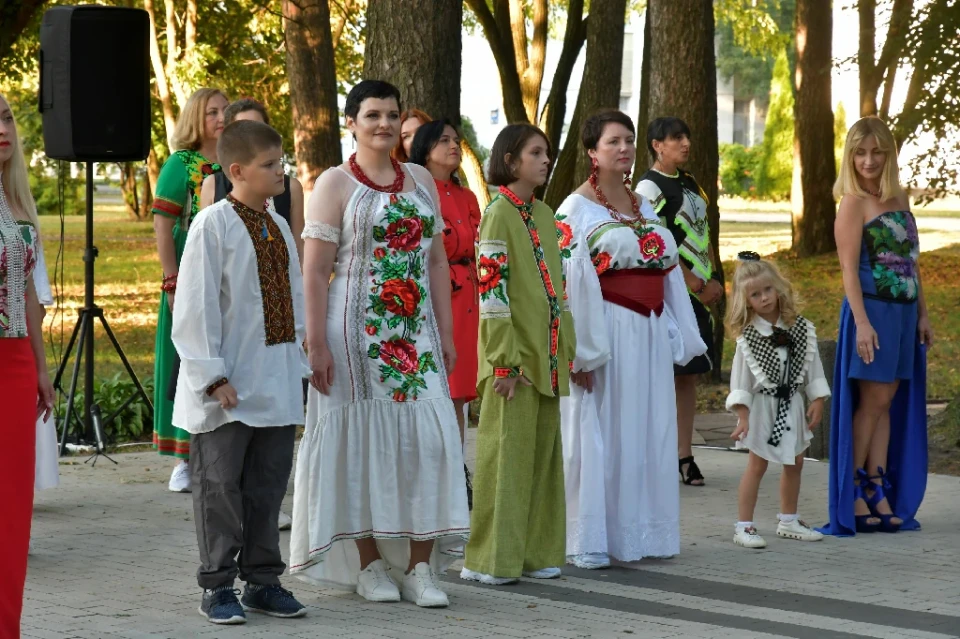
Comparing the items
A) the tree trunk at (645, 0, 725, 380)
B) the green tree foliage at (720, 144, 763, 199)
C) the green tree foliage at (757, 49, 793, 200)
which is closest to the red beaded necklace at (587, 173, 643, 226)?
the tree trunk at (645, 0, 725, 380)

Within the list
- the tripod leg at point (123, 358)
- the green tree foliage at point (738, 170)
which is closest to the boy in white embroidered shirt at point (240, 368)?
the tripod leg at point (123, 358)

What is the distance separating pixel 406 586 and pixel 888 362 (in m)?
3.11

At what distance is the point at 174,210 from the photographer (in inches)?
327

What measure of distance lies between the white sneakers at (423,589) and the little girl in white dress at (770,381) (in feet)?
6.43

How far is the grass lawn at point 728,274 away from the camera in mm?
16766

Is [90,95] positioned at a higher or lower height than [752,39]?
lower

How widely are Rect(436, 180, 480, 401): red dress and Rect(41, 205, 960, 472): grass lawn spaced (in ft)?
12.1

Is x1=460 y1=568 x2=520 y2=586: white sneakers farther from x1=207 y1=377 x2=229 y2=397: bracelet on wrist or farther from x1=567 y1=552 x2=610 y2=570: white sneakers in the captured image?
x1=207 y1=377 x2=229 y2=397: bracelet on wrist

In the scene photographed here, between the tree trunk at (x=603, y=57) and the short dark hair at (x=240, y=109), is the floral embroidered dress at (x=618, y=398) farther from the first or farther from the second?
the tree trunk at (x=603, y=57)

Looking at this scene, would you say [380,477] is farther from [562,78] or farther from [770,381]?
[562,78]

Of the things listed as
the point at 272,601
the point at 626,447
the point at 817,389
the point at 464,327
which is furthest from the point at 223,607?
the point at 817,389

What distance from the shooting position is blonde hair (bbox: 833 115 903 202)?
795 cm

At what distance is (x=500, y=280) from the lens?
659cm

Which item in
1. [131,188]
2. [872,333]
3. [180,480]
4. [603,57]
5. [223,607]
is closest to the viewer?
[223,607]
